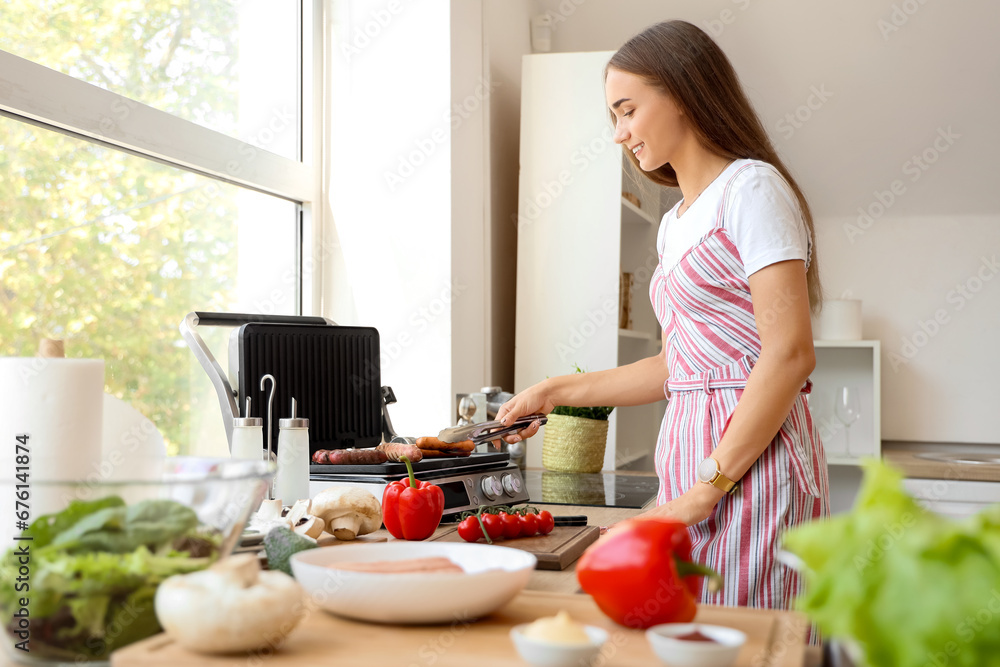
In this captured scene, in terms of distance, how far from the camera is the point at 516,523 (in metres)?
1.29

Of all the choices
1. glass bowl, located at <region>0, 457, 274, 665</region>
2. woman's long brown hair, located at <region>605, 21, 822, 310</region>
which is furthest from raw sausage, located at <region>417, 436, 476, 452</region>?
glass bowl, located at <region>0, 457, 274, 665</region>

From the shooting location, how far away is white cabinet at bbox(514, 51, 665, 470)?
2.84 m

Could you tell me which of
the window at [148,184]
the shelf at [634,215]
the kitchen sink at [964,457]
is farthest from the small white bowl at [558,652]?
the kitchen sink at [964,457]

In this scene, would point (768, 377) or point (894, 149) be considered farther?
point (894, 149)

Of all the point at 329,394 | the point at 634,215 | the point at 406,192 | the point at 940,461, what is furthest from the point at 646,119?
the point at 940,461

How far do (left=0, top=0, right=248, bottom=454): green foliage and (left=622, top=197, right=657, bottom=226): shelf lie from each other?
1.34 metres

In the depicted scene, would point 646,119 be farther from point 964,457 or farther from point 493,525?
point 964,457

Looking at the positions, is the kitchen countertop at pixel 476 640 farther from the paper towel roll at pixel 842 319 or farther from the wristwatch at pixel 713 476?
the paper towel roll at pixel 842 319

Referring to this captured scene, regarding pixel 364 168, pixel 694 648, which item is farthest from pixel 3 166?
pixel 694 648

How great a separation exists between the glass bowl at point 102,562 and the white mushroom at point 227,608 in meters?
0.04

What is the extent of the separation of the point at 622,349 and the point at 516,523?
81.6 inches

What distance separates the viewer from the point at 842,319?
339cm

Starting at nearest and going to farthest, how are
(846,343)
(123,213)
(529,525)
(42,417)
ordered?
(42,417) < (529,525) < (123,213) < (846,343)

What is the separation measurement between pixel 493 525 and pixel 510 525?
1.0 inches
